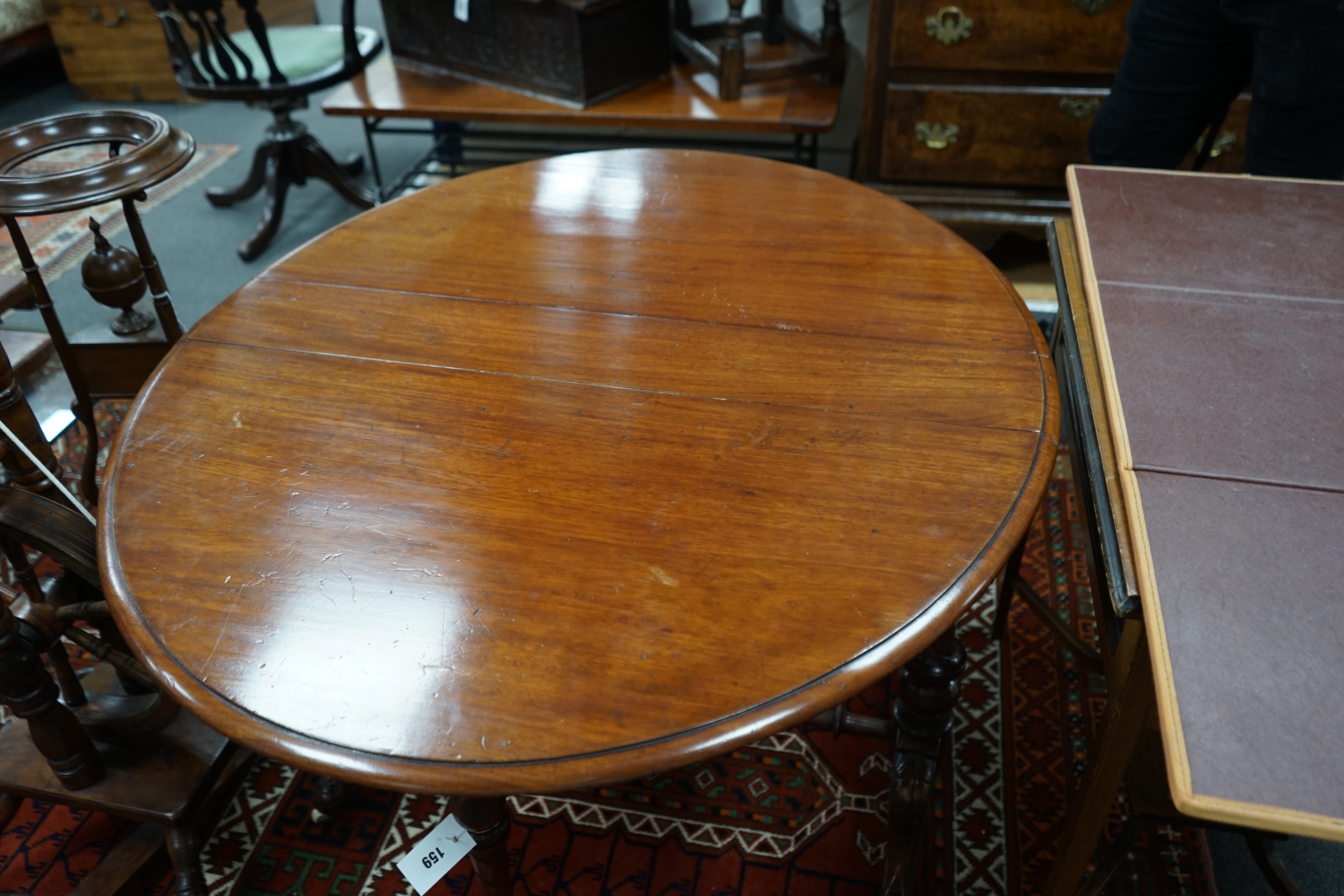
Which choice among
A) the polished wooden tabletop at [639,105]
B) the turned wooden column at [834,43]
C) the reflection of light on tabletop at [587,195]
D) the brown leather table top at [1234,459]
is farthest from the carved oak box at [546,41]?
the brown leather table top at [1234,459]

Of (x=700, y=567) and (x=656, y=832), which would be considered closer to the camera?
(x=700, y=567)

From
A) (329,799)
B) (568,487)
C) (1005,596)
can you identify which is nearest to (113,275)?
(329,799)

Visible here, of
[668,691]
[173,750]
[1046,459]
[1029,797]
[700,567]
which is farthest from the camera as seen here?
[1029,797]

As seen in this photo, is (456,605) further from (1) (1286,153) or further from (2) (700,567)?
(1) (1286,153)

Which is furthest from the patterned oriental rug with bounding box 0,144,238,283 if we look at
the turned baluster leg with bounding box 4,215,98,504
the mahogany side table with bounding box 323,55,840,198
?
the turned baluster leg with bounding box 4,215,98,504

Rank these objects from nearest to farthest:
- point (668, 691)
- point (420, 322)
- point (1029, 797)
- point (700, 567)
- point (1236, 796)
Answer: point (1236, 796) → point (668, 691) → point (700, 567) → point (420, 322) → point (1029, 797)

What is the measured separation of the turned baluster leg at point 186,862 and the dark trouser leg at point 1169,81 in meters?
1.98

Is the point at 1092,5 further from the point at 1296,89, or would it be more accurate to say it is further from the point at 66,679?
the point at 66,679

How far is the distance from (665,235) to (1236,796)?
1008 mm

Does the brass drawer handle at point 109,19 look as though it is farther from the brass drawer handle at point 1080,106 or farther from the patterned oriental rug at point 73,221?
the brass drawer handle at point 1080,106

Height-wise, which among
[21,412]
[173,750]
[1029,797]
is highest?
[21,412]

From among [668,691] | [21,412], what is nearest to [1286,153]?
[668,691]

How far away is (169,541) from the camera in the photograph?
879 mm

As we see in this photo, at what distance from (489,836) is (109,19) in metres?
4.25
